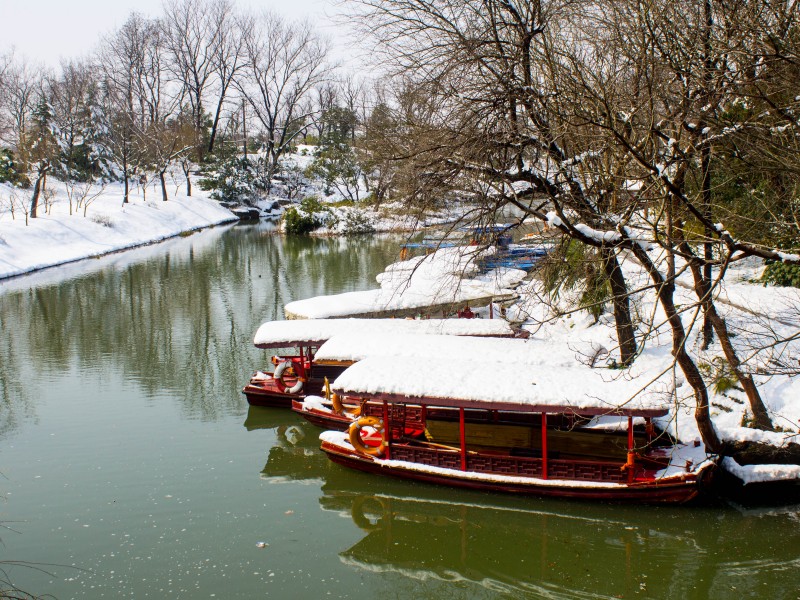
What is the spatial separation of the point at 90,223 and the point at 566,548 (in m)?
41.5

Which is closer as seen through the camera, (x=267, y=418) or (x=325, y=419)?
(x=325, y=419)

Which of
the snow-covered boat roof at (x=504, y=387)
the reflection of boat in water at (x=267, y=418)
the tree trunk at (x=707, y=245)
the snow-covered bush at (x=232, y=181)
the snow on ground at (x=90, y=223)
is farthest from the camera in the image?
the snow-covered bush at (x=232, y=181)

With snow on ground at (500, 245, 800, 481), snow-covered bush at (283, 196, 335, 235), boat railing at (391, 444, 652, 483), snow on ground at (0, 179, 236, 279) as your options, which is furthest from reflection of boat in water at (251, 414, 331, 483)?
snow-covered bush at (283, 196, 335, 235)

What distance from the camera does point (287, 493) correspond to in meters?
12.0

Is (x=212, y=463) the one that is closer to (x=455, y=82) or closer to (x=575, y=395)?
(x=575, y=395)

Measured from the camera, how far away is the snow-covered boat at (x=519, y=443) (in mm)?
10797

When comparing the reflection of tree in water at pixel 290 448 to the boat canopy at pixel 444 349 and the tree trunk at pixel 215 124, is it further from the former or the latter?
the tree trunk at pixel 215 124

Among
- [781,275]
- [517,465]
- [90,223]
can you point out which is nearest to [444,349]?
[517,465]

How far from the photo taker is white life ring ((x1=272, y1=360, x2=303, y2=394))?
1593cm

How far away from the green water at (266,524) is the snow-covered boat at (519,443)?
0.43 metres

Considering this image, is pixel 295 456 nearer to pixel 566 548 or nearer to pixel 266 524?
pixel 266 524

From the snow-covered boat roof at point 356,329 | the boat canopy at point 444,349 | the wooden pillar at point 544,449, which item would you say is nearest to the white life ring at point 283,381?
the snow-covered boat roof at point 356,329

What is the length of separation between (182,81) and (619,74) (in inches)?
2541

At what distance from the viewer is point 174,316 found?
24.7 meters
